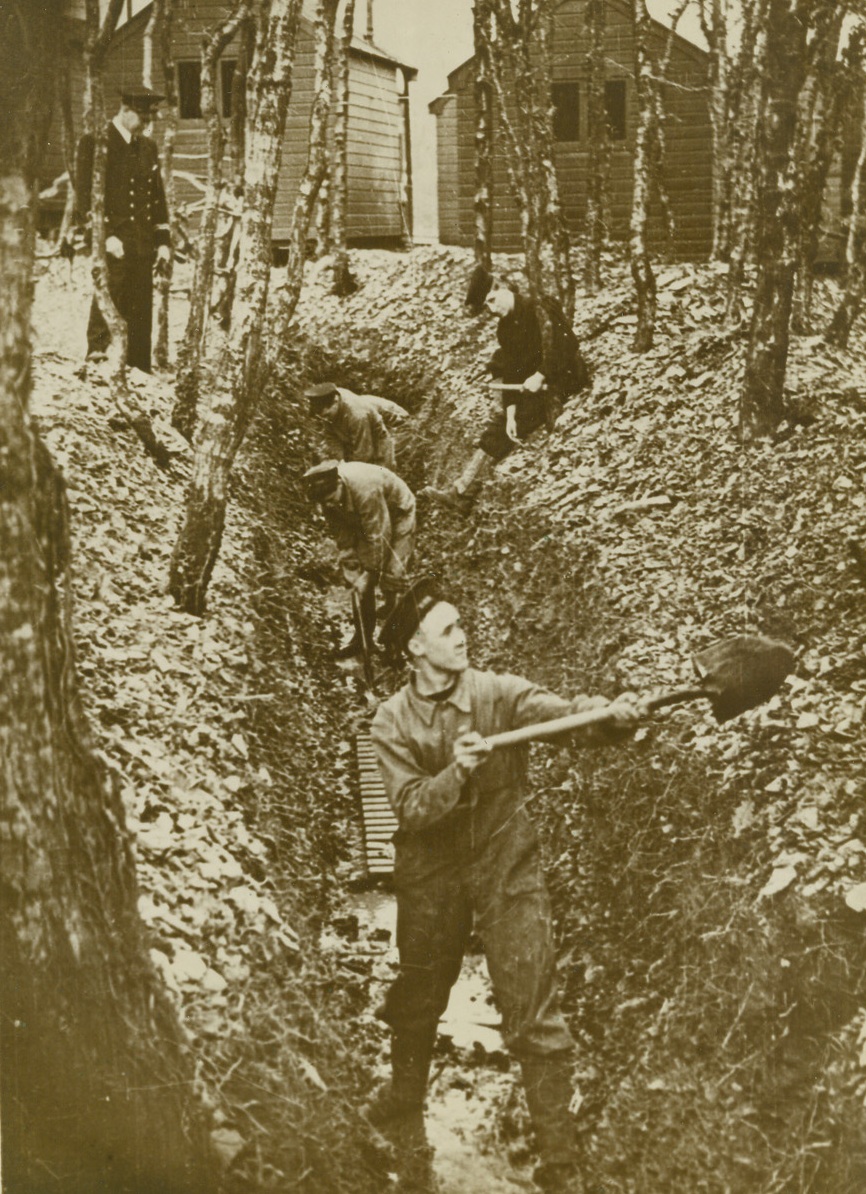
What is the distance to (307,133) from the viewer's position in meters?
5.91

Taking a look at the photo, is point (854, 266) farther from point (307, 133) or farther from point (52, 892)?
point (52, 892)

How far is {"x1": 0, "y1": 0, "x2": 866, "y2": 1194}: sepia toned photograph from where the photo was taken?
4.34 meters

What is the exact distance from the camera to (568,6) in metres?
5.35

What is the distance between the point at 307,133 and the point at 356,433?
66.4 inches

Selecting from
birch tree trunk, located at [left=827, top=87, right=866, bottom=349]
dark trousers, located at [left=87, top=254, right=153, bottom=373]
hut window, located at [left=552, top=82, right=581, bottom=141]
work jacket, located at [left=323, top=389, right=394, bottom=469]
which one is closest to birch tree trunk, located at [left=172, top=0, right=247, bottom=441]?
dark trousers, located at [left=87, top=254, right=153, bottom=373]

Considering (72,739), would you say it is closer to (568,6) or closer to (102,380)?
(102,380)

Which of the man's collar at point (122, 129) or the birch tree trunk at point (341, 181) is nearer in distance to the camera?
the man's collar at point (122, 129)

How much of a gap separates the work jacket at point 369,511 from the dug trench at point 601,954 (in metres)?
0.21

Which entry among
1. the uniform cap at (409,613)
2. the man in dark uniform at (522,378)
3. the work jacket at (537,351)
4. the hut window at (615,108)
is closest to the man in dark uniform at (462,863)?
the uniform cap at (409,613)

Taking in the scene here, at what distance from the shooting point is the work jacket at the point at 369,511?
496 centimetres

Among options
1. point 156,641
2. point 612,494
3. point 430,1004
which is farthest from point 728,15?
point 430,1004

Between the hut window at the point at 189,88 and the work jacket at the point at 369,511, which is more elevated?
the hut window at the point at 189,88

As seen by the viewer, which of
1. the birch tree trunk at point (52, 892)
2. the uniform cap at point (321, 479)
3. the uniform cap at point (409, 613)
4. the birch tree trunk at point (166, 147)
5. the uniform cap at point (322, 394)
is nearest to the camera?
the birch tree trunk at point (52, 892)

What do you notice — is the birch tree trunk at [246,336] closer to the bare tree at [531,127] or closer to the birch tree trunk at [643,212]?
the bare tree at [531,127]
